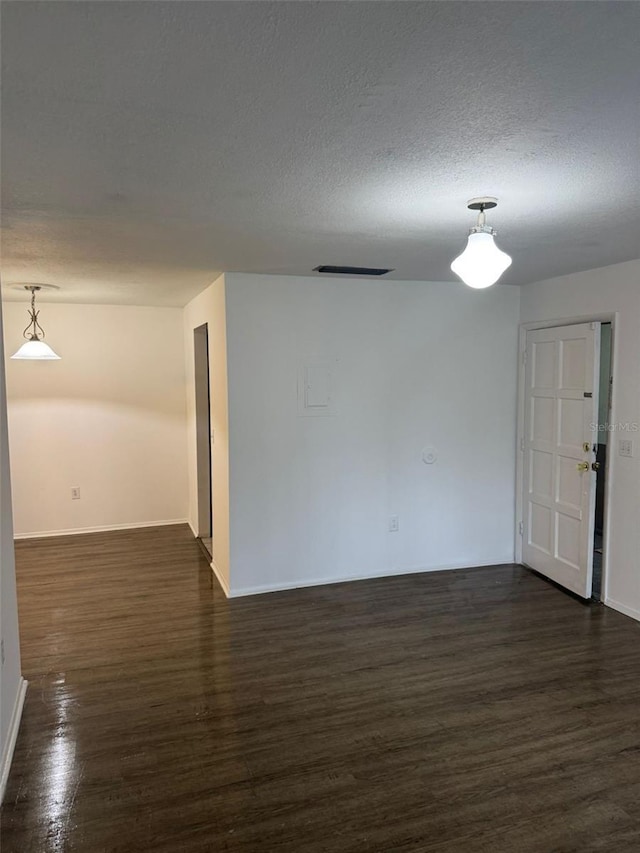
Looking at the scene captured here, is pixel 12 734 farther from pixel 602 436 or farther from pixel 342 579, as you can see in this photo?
pixel 602 436

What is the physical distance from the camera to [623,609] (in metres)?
4.00

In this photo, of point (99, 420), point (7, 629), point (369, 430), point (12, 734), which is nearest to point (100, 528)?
point (99, 420)

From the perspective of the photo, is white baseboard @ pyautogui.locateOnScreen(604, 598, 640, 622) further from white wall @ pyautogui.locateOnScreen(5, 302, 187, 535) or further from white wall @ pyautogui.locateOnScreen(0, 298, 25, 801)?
white wall @ pyautogui.locateOnScreen(5, 302, 187, 535)

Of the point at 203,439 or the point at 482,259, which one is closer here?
the point at 482,259

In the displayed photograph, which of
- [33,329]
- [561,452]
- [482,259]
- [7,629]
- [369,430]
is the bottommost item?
[7,629]

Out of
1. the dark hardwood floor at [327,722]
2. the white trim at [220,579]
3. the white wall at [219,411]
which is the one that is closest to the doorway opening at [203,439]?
the white wall at [219,411]

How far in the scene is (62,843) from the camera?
6.74ft

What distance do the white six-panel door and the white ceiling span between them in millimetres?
1369

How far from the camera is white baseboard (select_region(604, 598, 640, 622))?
389 cm

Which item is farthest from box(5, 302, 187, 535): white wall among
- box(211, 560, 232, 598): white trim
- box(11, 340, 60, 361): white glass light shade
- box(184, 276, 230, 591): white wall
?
box(211, 560, 232, 598): white trim

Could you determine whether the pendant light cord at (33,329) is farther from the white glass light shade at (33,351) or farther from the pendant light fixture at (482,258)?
the pendant light fixture at (482,258)

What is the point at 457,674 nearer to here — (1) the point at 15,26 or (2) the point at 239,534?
(2) the point at 239,534

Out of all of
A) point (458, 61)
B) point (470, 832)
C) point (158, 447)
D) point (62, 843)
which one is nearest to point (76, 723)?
point (62, 843)

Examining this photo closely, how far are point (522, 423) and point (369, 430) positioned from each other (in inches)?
54.4
